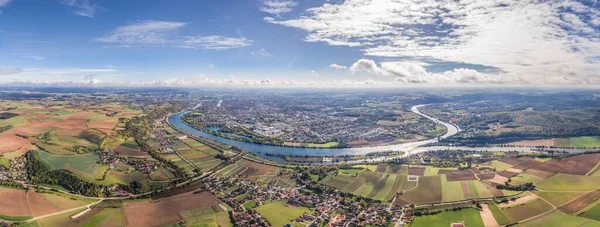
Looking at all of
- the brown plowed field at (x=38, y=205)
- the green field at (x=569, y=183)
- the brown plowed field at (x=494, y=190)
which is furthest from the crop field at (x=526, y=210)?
the brown plowed field at (x=38, y=205)

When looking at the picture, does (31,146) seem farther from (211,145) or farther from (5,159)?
(211,145)

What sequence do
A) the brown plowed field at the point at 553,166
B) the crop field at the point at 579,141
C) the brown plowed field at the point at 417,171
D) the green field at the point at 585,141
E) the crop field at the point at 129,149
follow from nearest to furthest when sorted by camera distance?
the brown plowed field at the point at 417,171
the brown plowed field at the point at 553,166
the crop field at the point at 129,149
the green field at the point at 585,141
the crop field at the point at 579,141

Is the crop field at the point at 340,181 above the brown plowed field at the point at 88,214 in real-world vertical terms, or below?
above

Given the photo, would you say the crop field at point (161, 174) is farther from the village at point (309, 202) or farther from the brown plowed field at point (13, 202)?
the brown plowed field at point (13, 202)

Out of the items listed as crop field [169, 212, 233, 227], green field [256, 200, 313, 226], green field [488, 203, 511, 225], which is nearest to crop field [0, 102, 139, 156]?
crop field [169, 212, 233, 227]

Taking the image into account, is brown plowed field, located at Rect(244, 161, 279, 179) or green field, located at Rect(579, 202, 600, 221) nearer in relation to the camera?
green field, located at Rect(579, 202, 600, 221)

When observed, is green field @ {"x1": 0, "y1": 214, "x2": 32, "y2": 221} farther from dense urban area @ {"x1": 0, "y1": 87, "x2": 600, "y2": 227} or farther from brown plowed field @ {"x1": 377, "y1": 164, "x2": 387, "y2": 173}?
brown plowed field @ {"x1": 377, "y1": 164, "x2": 387, "y2": 173}

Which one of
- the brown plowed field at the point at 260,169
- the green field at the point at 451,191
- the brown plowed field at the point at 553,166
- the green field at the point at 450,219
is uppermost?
the brown plowed field at the point at 553,166

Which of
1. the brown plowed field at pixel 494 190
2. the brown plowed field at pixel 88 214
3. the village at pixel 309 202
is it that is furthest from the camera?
the brown plowed field at pixel 494 190
